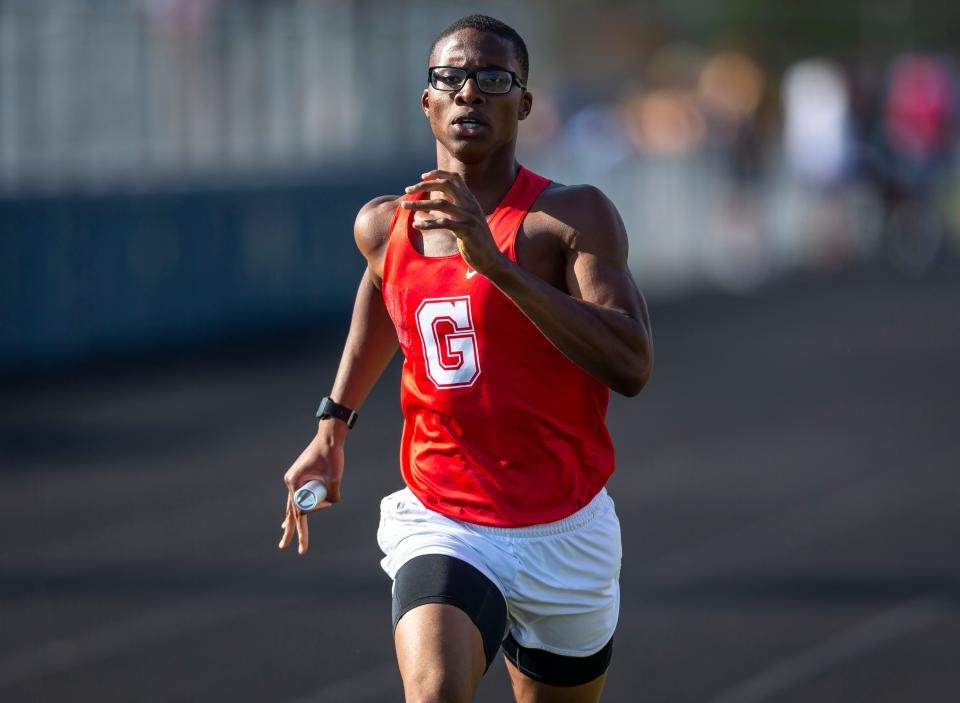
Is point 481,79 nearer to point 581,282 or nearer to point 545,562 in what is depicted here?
point 581,282

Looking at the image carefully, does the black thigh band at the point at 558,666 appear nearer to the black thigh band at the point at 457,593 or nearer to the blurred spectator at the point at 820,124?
the black thigh band at the point at 457,593

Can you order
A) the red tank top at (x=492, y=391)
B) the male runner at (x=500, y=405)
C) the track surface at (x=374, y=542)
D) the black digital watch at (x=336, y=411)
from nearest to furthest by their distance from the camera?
1. the male runner at (x=500, y=405)
2. the red tank top at (x=492, y=391)
3. the black digital watch at (x=336, y=411)
4. the track surface at (x=374, y=542)

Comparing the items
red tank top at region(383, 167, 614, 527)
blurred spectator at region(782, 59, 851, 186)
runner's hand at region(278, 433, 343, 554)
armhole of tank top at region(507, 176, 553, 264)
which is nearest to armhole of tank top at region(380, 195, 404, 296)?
red tank top at region(383, 167, 614, 527)

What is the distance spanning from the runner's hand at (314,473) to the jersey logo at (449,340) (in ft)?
1.40

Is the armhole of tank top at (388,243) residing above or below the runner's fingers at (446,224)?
below

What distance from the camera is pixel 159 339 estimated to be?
1538 cm

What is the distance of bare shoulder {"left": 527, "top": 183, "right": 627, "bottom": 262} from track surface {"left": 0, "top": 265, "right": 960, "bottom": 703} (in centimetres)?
278

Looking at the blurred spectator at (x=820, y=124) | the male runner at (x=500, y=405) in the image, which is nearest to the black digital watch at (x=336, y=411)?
the male runner at (x=500, y=405)

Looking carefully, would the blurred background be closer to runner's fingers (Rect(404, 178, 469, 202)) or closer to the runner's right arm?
the runner's right arm

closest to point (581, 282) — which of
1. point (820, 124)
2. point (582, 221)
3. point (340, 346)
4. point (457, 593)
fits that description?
point (582, 221)

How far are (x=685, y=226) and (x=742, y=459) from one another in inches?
466

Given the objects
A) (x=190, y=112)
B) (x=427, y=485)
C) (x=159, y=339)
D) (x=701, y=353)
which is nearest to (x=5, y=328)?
(x=159, y=339)

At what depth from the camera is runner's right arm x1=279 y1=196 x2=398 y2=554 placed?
A: 4.28 m

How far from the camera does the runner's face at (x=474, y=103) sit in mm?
3982
